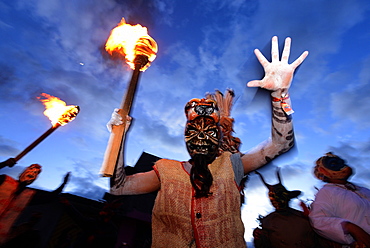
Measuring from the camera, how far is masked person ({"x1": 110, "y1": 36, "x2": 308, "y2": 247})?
6.08 feet

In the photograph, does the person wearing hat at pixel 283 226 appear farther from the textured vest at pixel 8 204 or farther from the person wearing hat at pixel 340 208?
the textured vest at pixel 8 204

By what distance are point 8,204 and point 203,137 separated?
270 inches

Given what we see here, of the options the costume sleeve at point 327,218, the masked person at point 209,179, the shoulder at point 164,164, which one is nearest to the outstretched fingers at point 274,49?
the masked person at point 209,179

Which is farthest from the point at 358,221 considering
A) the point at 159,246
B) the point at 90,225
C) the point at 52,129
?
the point at 90,225

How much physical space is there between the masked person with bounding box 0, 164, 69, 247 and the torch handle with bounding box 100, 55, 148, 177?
19.3 feet

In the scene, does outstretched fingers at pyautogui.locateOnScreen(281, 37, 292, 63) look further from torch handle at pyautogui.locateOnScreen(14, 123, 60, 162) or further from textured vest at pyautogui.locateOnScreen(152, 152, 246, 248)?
torch handle at pyautogui.locateOnScreen(14, 123, 60, 162)

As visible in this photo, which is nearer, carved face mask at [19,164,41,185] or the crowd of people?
the crowd of people

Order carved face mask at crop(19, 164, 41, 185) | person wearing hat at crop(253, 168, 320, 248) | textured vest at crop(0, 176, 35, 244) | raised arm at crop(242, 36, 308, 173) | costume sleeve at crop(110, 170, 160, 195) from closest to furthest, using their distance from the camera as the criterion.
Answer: raised arm at crop(242, 36, 308, 173)
costume sleeve at crop(110, 170, 160, 195)
person wearing hat at crop(253, 168, 320, 248)
textured vest at crop(0, 176, 35, 244)
carved face mask at crop(19, 164, 41, 185)

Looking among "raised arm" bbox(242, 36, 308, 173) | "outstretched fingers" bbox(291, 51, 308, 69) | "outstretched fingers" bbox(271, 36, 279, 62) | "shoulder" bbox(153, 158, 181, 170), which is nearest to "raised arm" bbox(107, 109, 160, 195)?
"shoulder" bbox(153, 158, 181, 170)

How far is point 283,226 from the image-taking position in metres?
5.53

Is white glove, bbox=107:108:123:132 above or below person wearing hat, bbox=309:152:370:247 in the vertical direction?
above

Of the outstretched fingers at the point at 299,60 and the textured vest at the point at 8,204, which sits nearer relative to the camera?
the outstretched fingers at the point at 299,60

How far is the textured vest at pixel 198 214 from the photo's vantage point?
1804 mm

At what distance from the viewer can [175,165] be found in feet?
7.82
